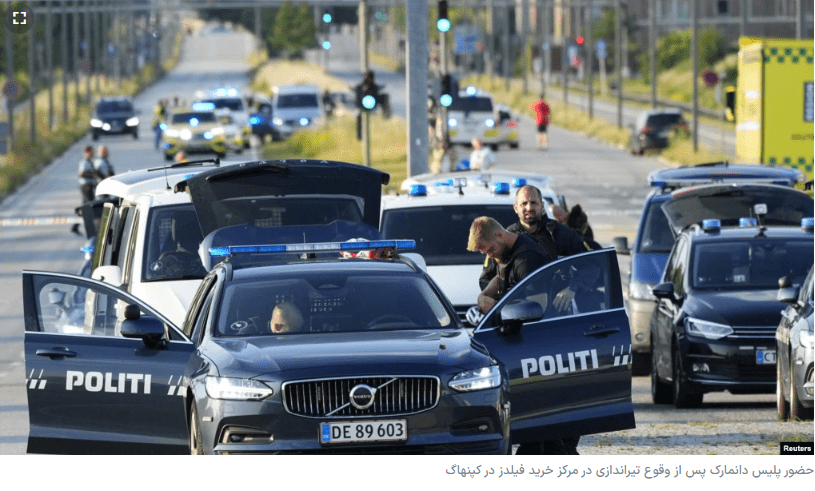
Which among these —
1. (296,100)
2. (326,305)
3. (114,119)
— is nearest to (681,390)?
(326,305)

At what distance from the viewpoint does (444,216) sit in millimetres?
14914

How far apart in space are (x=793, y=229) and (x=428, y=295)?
6.27 metres

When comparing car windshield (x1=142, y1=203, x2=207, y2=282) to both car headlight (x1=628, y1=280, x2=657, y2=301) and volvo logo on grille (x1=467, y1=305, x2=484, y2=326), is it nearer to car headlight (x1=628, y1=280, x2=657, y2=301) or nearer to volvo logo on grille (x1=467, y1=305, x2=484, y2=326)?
volvo logo on grille (x1=467, y1=305, x2=484, y2=326)

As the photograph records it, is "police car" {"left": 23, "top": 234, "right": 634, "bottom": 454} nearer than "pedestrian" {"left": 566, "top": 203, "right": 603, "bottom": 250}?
Yes

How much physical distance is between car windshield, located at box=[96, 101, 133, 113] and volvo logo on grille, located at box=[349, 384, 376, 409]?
6032 centimetres

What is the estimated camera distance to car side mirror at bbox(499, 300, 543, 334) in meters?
8.91

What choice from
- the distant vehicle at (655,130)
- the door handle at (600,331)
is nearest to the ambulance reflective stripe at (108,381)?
the door handle at (600,331)

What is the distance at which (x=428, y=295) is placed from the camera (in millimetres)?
9398

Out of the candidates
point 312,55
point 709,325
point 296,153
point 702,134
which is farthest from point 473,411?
point 312,55

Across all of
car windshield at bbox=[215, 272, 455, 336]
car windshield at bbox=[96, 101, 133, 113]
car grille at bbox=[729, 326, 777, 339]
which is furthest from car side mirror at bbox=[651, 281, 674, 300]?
car windshield at bbox=[96, 101, 133, 113]

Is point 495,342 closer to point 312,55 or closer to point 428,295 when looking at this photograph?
point 428,295

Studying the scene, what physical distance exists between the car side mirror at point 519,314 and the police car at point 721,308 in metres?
4.88

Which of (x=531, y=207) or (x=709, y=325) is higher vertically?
(x=531, y=207)

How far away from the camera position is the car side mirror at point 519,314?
8.91m
